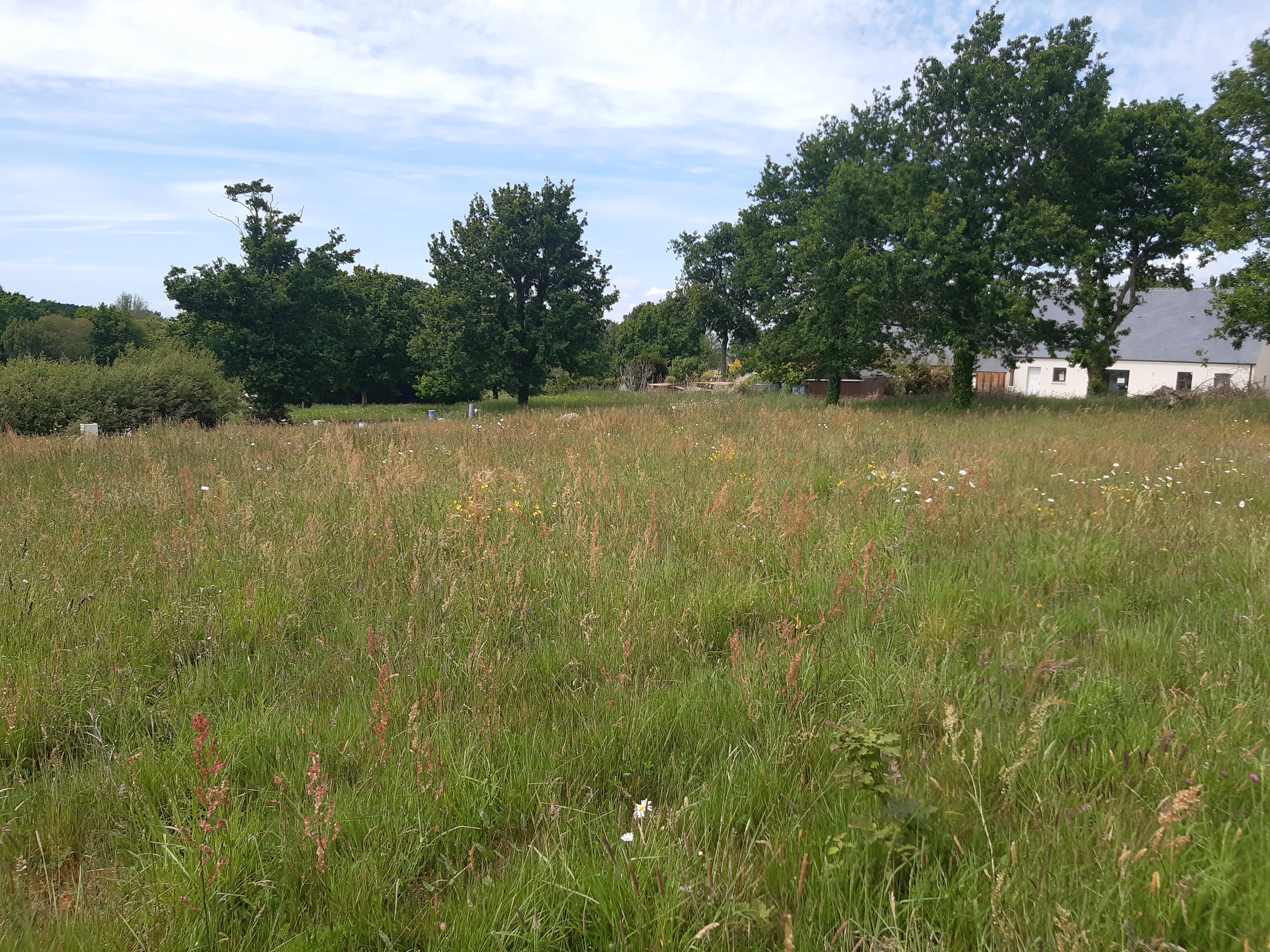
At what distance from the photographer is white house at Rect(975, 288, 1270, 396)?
3900 cm

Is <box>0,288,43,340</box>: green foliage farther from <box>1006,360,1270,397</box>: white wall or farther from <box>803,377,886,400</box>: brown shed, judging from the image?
<box>1006,360,1270,397</box>: white wall

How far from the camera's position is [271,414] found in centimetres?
2961

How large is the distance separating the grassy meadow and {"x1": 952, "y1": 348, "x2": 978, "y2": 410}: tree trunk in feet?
58.1

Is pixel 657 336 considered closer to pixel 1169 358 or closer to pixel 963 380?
pixel 1169 358

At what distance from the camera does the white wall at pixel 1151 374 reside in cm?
3856

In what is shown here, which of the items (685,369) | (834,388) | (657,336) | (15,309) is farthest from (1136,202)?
(15,309)

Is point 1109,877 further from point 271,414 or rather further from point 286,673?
point 271,414

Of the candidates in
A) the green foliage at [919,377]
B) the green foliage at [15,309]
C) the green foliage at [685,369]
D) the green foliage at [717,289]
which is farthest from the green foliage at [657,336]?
the green foliage at [15,309]

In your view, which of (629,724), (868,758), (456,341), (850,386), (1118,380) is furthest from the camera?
(1118,380)

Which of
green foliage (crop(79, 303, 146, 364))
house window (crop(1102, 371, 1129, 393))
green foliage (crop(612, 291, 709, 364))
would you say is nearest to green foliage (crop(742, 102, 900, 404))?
house window (crop(1102, 371, 1129, 393))

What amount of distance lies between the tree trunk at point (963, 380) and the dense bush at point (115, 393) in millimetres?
23067

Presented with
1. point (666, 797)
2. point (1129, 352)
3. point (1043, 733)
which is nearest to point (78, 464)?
point (666, 797)

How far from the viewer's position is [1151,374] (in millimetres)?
41438

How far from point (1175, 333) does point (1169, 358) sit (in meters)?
2.30
